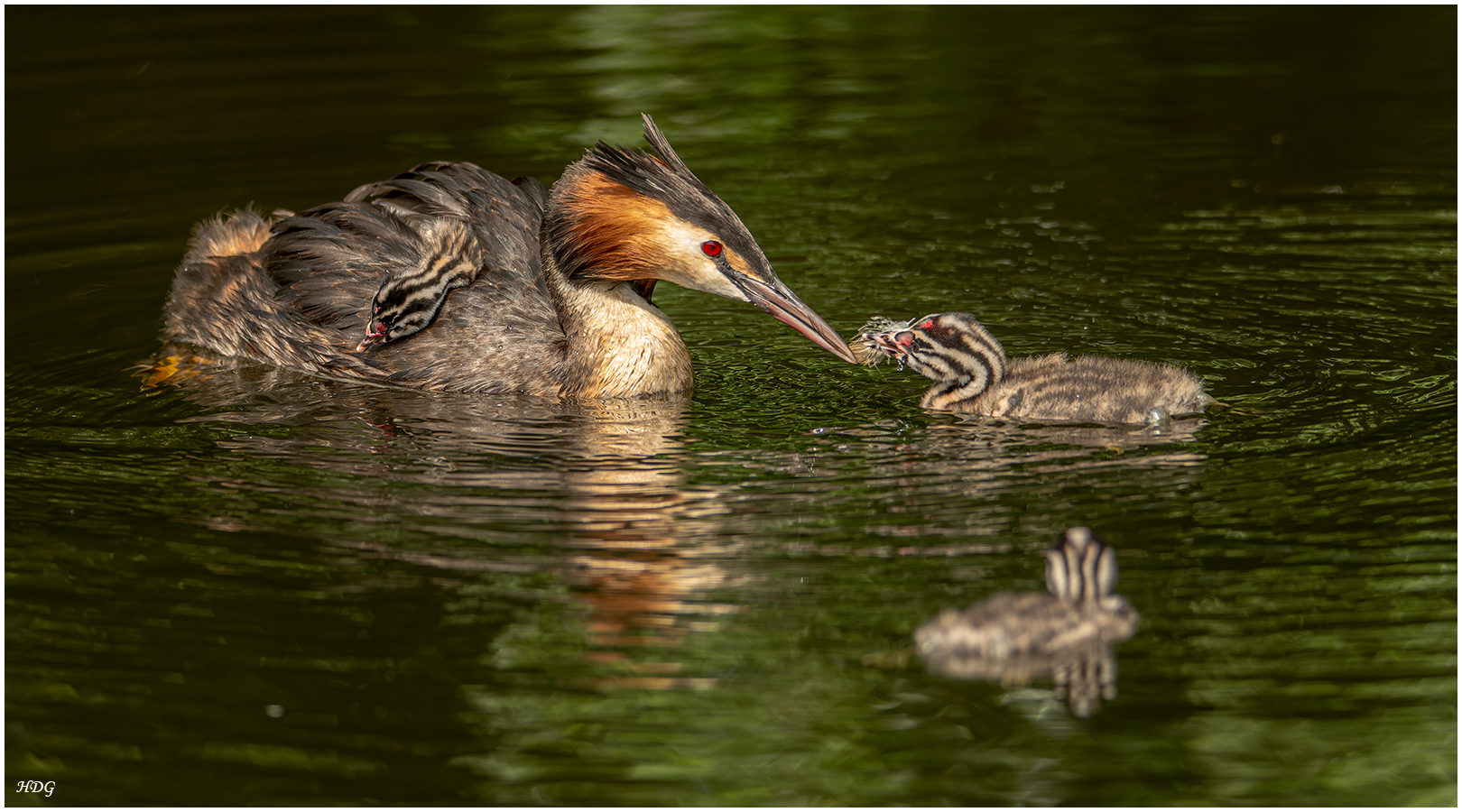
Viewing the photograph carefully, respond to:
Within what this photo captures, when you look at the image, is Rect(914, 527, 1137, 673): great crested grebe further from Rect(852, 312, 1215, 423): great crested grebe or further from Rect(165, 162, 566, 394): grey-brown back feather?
Rect(165, 162, 566, 394): grey-brown back feather

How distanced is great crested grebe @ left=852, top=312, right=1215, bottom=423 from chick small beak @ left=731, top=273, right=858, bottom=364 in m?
0.21

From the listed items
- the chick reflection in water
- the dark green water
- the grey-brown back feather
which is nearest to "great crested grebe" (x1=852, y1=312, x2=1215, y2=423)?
the dark green water

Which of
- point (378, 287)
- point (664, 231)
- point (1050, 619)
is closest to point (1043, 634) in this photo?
point (1050, 619)

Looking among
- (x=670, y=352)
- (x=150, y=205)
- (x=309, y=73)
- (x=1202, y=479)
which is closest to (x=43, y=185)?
(x=150, y=205)

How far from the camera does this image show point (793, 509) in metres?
6.29

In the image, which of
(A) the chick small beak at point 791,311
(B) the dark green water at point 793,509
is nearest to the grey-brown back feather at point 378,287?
(B) the dark green water at point 793,509

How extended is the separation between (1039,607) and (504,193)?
4.51 meters

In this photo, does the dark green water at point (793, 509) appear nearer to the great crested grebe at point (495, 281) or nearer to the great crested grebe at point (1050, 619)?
the great crested grebe at point (1050, 619)

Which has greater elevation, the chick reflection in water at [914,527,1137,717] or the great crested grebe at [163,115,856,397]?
the great crested grebe at [163,115,856,397]

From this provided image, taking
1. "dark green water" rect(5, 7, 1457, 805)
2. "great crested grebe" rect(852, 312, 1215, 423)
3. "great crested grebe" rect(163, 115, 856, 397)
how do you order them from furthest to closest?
1. "great crested grebe" rect(163, 115, 856, 397)
2. "great crested grebe" rect(852, 312, 1215, 423)
3. "dark green water" rect(5, 7, 1457, 805)

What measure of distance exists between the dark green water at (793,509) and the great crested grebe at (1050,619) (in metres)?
0.12

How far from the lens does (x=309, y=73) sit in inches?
594

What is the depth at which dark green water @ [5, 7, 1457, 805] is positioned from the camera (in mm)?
4809

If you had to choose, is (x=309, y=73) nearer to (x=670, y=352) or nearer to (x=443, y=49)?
(x=443, y=49)
